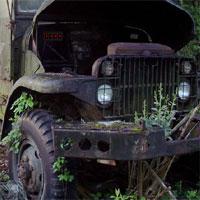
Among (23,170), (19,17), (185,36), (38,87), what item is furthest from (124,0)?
(23,170)

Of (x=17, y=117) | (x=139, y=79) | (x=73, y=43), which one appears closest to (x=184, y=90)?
(x=139, y=79)

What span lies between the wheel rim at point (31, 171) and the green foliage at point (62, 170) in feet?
0.80

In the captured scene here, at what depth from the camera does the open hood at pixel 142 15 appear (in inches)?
226

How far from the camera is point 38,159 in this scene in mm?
4887

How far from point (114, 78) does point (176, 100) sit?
2.40ft

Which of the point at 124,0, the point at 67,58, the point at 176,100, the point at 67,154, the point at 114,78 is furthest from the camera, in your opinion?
the point at 67,58

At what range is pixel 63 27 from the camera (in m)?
6.11

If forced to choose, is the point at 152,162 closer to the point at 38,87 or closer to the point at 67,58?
the point at 38,87

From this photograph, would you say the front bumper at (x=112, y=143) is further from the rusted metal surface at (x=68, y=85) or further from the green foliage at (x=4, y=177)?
the green foliage at (x=4, y=177)

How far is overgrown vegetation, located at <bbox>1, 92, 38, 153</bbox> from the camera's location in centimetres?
507

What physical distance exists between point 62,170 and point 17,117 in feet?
3.04

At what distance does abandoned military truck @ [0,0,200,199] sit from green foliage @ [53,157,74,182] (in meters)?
0.04

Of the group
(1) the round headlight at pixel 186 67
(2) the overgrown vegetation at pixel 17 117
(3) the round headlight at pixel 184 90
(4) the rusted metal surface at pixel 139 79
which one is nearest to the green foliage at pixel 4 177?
(2) the overgrown vegetation at pixel 17 117

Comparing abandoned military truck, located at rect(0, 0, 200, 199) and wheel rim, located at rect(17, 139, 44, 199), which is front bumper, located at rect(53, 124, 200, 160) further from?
wheel rim, located at rect(17, 139, 44, 199)
